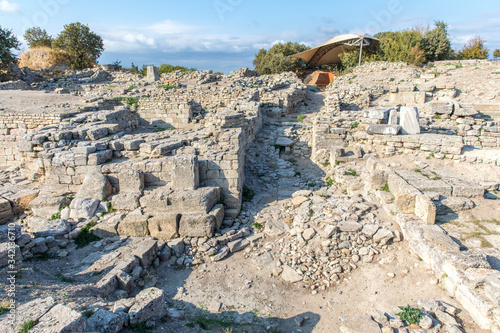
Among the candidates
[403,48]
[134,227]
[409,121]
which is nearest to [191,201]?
[134,227]

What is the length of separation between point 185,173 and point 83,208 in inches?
89.3

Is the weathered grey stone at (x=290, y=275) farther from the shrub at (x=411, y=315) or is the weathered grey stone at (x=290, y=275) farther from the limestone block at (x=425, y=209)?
the limestone block at (x=425, y=209)

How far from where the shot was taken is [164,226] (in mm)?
5473

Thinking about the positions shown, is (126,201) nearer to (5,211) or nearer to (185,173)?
(185,173)

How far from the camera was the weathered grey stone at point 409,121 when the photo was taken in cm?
792

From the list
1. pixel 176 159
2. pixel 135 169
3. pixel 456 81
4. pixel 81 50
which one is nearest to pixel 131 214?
pixel 135 169

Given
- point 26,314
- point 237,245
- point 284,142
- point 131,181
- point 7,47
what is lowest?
point 237,245

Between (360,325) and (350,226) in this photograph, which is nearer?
(360,325)

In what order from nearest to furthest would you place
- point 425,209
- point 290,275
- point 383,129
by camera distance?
point 290,275
point 425,209
point 383,129

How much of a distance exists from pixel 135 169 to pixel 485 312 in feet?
20.3

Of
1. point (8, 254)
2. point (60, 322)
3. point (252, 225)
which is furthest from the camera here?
point (252, 225)

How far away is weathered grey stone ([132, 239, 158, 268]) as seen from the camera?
4.70 meters

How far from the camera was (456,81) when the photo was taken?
52.0 ft

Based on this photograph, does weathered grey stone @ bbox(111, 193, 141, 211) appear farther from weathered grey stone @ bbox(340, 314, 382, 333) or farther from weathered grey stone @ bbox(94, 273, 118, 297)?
weathered grey stone @ bbox(340, 314, 382, 333)
